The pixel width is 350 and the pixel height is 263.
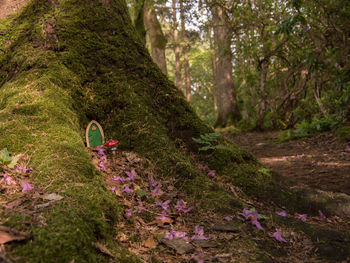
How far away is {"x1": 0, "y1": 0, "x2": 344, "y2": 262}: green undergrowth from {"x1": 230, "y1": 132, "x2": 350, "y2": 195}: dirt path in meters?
1.42

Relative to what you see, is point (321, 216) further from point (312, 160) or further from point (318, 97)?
point (318, 97)

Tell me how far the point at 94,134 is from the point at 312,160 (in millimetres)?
4862

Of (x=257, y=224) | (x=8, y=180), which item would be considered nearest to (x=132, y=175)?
(x=8, y=180)

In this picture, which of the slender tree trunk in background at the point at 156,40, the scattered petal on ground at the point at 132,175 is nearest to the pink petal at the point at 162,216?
the scattered petal on ground at the point at 132,175

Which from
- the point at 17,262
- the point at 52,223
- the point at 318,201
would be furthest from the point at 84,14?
the point at 318,201

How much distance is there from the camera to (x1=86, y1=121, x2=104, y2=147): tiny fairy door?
2.89m

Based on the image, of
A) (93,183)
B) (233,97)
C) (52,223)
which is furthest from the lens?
(233,97)

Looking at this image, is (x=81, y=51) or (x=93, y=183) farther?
(x=81, y=51)

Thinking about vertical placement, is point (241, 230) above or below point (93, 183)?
below

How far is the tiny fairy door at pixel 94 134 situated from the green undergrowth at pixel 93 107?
0.09 metres

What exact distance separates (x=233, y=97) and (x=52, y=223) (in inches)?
544

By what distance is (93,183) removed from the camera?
1.99 meters

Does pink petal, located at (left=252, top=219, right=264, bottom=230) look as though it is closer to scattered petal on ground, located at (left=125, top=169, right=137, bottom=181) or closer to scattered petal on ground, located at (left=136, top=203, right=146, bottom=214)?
scattered petal on ground, located at (left=136, top=203, right=146, bottom=214)

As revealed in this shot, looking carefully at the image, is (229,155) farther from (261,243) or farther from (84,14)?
(84,14)
